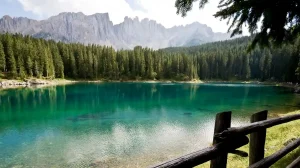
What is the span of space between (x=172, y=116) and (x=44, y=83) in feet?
298

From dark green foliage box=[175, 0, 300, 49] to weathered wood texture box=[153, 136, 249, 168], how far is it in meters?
3.24

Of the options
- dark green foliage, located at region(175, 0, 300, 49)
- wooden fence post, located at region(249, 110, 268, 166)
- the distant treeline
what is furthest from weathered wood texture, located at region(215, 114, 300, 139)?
the distant treeline

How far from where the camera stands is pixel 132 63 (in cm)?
15775

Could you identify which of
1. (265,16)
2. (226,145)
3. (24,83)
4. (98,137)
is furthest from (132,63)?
(226,145)

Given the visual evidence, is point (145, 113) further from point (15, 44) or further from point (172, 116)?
point (15, 44)

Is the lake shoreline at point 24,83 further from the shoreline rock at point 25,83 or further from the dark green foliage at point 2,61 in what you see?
the dark green foliage at point 2,61

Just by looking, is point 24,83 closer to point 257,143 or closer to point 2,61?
point 2,61

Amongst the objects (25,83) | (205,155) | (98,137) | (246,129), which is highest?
(246,129)

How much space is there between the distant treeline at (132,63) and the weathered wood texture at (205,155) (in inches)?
4800

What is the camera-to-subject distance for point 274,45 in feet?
25.3

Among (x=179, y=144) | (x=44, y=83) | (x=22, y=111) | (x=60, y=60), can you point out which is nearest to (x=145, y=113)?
(x=179, y=144)

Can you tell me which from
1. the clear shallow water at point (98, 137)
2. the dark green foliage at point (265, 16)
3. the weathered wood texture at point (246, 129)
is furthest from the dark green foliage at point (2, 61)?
the weathered wood texture at point (246, 129)

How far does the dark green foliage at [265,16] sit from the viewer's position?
569cm

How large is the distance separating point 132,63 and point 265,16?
152867 mm
